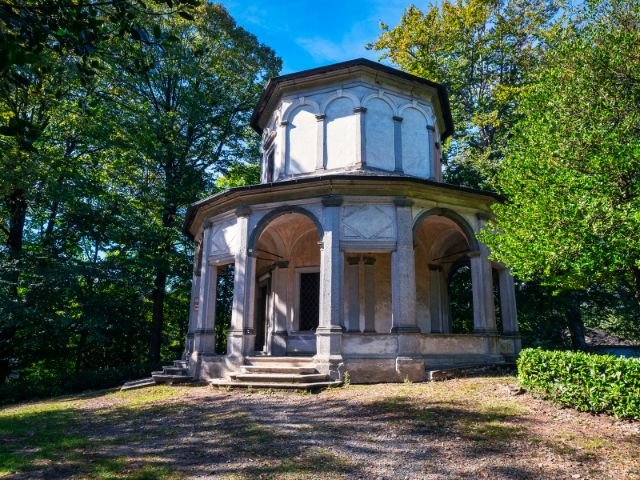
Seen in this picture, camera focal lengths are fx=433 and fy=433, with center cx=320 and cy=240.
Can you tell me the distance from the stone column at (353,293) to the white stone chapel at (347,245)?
3 cm

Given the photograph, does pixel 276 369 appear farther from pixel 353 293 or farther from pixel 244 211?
pixel 244 211

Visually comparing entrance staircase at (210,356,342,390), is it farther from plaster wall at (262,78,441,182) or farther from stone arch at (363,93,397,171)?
stone arch at (363,93,397,171)

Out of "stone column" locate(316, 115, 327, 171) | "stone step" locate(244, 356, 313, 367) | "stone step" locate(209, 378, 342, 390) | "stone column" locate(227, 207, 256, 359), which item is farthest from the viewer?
"stone column" locate(316, 115, 327, 171)

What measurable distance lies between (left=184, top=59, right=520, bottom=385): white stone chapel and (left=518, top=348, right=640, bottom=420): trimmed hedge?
10.3ft

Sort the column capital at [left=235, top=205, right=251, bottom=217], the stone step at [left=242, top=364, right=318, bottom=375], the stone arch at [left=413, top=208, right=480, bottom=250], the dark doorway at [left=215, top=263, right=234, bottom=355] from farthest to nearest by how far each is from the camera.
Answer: the dark doorway at [left=215, top=263, right=234, bottom=355] → the column capital at [left=235, top=205, right=251, bottom=217] → the stone arch at [left=413, top=208, right=480, bottom=250] → the stone step at [left=242, top=364, right=318, bottom=375]

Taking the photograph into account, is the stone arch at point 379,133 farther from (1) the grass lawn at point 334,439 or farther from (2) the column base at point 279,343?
(1) the grass lawn at point 334,439

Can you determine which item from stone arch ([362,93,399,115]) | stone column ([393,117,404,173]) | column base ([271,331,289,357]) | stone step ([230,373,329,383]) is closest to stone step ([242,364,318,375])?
stone step ([230,373,329,383])

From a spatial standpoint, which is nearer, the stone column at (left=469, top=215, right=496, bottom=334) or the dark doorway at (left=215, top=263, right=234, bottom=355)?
the stone column at (left=469, top=215, right=496, bottom=334)

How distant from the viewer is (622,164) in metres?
7.49

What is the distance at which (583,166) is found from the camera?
319 inches

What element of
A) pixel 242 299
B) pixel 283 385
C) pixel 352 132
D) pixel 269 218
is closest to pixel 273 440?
pixel 283 385

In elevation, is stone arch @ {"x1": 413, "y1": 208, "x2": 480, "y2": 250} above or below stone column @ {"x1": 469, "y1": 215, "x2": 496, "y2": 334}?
above

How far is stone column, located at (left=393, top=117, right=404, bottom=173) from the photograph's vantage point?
14.0m

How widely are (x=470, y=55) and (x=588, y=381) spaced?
19.8 metres
